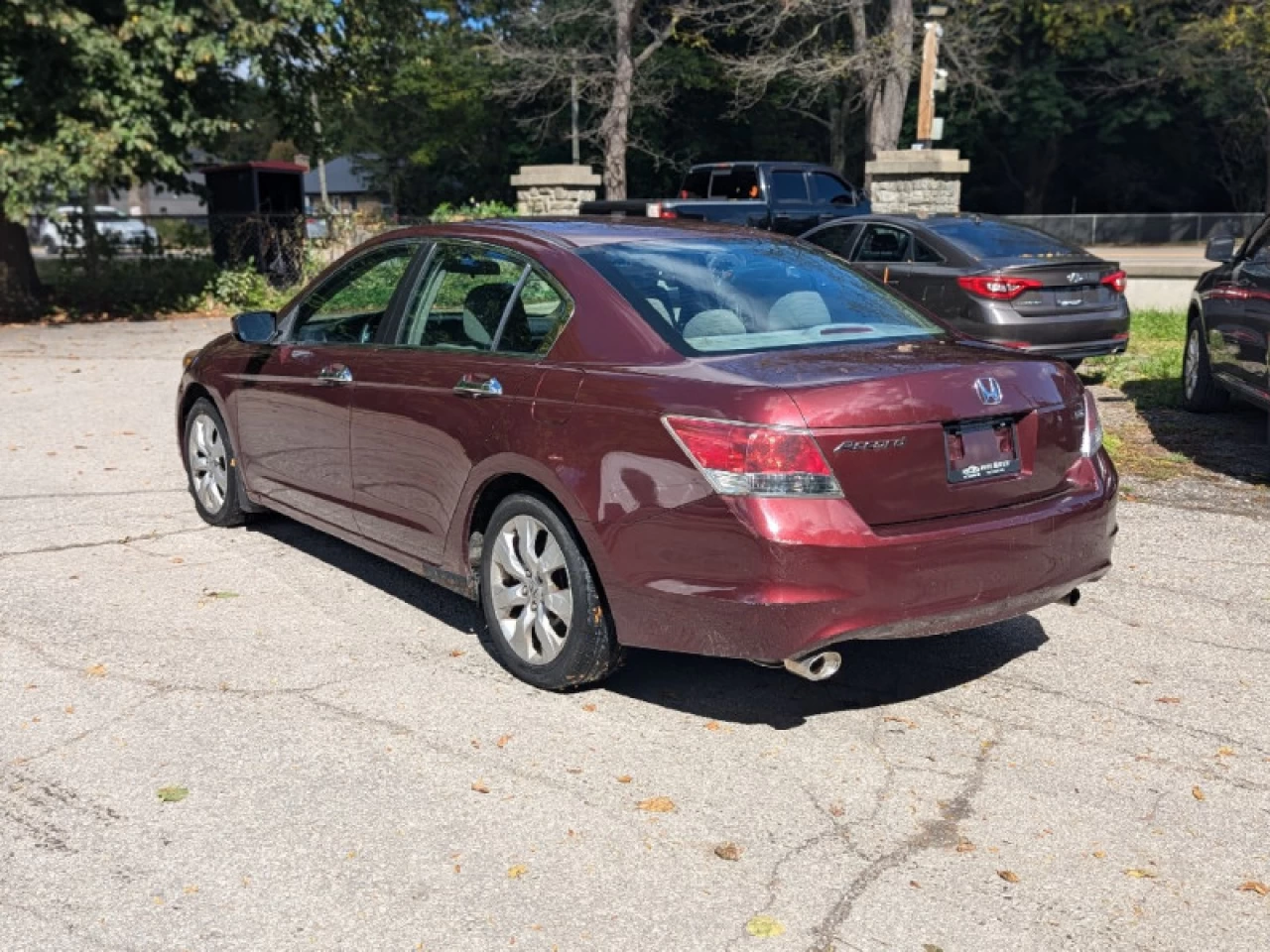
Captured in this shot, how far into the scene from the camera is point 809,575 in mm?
4066

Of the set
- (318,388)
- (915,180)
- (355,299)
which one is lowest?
(318,388)

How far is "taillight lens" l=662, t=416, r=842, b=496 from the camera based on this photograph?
405 cm

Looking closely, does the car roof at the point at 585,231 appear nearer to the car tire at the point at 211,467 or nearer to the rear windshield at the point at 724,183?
the car tire at the point at 211,467

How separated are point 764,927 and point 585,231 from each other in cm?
298

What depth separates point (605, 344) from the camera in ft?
15.2

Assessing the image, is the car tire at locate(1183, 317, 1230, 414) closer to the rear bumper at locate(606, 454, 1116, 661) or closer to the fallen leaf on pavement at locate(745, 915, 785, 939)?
the rear bumper at locate(606, 454, 1116, 661)

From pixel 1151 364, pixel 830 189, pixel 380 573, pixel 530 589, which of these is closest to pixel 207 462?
pixel 380 573

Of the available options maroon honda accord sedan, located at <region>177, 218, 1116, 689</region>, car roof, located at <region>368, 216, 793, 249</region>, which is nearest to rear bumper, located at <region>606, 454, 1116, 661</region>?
maroon honda accord sedan, located at <region>177, 218, 1116, 689</region>

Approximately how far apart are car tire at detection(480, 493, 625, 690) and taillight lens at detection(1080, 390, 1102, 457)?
1793mm

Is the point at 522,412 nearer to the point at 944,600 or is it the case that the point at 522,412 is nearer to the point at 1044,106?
the point at 944,600

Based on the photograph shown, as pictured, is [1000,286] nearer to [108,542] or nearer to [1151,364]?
[1151,364]

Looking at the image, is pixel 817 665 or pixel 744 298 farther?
pixel 744 298

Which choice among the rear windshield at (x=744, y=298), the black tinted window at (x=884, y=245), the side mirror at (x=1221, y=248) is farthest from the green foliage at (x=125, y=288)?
the rear windshield at (x=744, y=298)

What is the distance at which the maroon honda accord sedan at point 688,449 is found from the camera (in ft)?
13.5
